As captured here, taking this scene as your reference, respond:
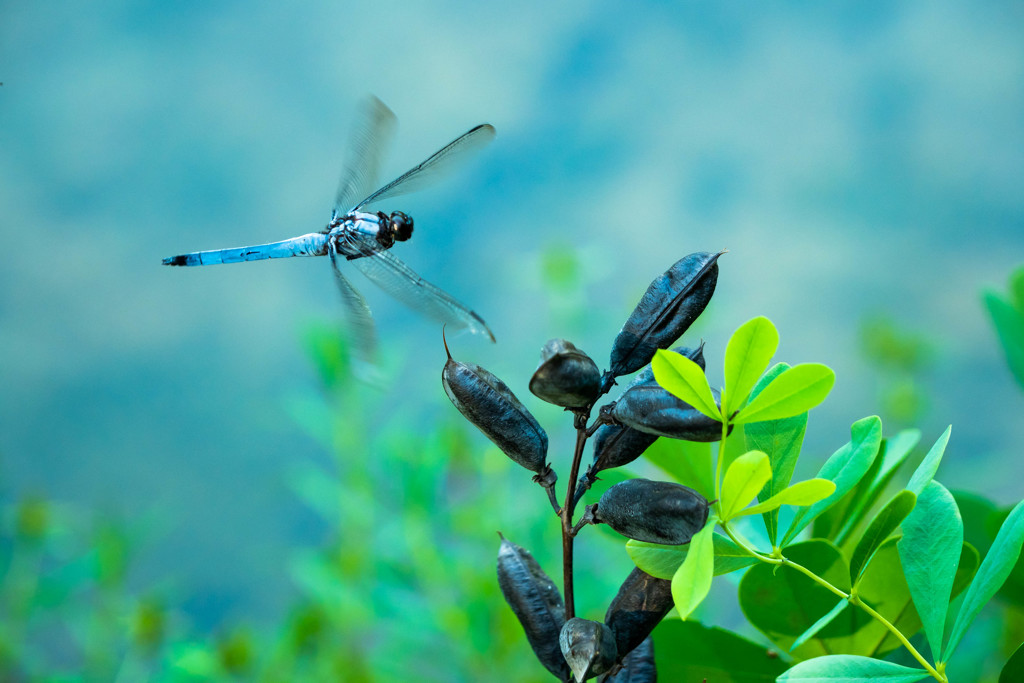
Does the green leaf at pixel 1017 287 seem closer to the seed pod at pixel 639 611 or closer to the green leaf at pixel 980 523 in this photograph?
the green leaf at pixel 980 523

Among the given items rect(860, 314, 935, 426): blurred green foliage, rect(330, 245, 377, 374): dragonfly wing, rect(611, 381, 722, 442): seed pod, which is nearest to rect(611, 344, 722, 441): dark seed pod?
rect(611, 381, 722, 442): seed pod

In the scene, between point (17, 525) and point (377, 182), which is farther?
point (17, 525)

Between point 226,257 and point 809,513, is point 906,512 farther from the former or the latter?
point 226,257

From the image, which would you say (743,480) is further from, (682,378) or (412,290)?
(412,290)

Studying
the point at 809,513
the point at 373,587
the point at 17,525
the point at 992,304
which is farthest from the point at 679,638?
the point at 17,525

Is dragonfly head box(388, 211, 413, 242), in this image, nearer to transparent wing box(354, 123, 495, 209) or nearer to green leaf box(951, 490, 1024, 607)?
transparent wing box(354, 123, 495, 209)
